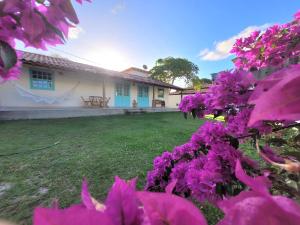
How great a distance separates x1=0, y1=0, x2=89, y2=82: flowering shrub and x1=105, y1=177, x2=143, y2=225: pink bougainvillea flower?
1.63 feet

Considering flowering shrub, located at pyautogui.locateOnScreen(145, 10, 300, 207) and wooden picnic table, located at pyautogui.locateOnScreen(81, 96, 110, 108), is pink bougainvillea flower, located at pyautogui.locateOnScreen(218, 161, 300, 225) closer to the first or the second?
flowering shrub, located at pyautogui.locateOnScreen(145, 10, 300, 207)

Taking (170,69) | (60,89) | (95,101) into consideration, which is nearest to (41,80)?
(60,89)

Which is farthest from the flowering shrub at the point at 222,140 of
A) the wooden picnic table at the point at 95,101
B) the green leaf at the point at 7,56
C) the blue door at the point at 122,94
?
the blue door at the point at 122,94

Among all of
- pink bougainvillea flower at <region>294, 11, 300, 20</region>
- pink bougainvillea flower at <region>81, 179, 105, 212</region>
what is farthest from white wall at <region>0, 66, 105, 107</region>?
pink bougainvillea flower at <region>81, 179, 105, 212</region>

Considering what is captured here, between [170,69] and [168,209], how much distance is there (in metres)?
33.0

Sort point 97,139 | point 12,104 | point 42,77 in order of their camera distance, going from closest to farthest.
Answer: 1. point 97,139
2. point 12,104
3. point 42,77

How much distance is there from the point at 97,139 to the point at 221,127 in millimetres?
4777

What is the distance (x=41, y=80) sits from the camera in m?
10.7

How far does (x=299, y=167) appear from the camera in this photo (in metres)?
0.27

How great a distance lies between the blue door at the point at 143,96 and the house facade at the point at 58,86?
0.35 m

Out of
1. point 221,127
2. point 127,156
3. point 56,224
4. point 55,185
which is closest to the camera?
point 56,224

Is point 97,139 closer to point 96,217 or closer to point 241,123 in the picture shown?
point 241,123

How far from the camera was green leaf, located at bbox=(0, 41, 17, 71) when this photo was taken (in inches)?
22.8

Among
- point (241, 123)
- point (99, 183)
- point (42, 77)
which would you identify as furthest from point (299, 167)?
point (42, 77)
